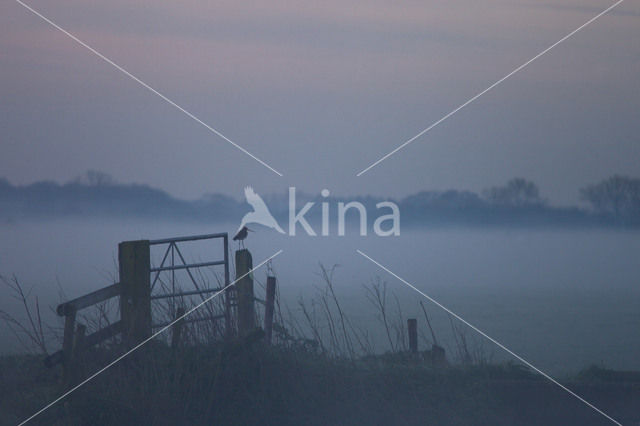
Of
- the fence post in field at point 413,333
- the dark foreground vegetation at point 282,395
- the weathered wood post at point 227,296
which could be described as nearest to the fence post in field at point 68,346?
the dark foreground vegetation at point 282,395

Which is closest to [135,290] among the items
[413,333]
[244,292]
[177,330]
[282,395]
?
[177,330]

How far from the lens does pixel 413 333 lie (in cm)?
1027

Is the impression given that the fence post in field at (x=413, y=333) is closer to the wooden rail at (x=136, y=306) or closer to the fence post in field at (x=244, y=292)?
the wooden rail at (x=136, y=306)

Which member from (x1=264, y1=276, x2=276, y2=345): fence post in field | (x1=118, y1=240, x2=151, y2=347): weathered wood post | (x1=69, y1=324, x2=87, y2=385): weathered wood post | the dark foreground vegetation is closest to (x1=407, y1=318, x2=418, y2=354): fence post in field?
the dark foreground vegetation

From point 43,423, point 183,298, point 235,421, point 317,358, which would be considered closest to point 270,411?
point 235,421

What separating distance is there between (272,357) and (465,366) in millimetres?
2274

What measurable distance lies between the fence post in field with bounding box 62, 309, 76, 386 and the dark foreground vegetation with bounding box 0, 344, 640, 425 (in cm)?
23

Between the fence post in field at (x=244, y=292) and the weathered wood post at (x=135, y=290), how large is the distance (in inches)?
41.9

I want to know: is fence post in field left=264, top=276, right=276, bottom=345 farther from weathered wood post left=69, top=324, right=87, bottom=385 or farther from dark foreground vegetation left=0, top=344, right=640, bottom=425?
weathered wood post left=69, top=324, right=87, bottom=385

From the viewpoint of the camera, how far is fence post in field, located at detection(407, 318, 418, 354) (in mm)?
10219

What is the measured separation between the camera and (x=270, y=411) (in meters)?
8.60

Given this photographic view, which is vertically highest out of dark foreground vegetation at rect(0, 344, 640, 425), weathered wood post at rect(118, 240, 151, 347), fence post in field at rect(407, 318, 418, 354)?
weathered wood post at rect(118, 240, 151, 347)

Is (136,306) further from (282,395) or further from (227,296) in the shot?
(282,395)

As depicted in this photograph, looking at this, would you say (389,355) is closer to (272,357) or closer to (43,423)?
(272,357)
